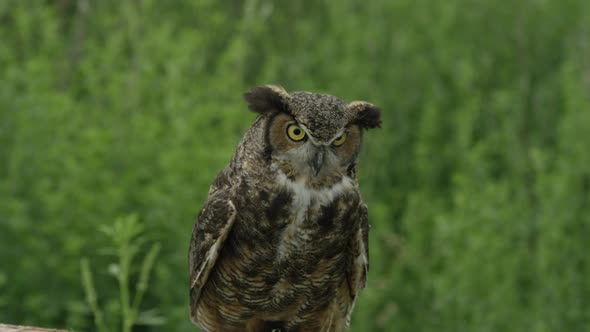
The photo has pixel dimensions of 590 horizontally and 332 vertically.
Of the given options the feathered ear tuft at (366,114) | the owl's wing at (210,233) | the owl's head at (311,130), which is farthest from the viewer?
the owl's wing at (210,233)

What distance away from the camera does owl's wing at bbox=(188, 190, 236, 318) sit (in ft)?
10.4

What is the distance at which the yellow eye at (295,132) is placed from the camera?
2926 mm

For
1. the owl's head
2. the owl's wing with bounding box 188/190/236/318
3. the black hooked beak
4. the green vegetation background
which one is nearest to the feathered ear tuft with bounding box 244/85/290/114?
the owl's head

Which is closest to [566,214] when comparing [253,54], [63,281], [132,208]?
[132,208]

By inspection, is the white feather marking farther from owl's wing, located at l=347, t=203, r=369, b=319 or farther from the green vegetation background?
the green vegetation background

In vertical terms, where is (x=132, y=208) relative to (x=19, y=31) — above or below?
below

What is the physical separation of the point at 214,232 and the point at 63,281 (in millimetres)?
1913

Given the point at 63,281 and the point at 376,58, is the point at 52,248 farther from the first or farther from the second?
the point at 376,58

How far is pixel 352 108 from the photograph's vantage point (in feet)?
9.61

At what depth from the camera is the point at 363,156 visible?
6.68 m

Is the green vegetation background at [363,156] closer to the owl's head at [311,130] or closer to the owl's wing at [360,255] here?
the owl's wing at [360,255]

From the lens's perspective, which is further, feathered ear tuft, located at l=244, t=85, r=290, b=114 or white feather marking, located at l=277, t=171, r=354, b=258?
white feather marking, located at l=277, t=171, r=354, b=258

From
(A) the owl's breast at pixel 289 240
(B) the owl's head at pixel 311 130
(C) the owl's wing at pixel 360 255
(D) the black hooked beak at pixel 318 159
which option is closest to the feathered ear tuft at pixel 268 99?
(B) the owl's head at pixel 311 130

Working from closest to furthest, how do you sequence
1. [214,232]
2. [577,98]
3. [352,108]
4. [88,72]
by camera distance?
[352,108]
[214,232]
[88,72]
[577,98]
